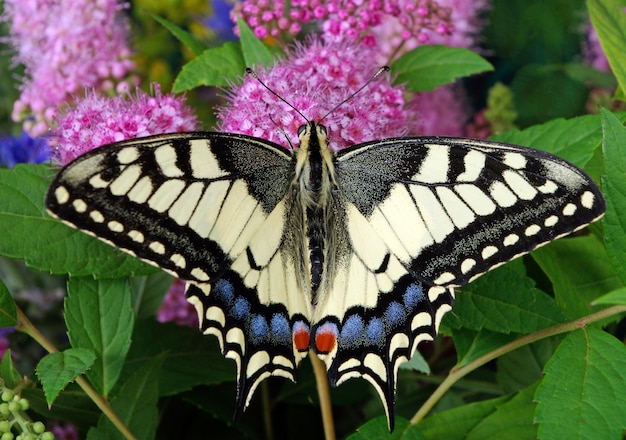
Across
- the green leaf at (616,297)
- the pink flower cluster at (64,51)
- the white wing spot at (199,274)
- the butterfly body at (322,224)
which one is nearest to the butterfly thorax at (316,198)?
the butterfly body at (322,224)

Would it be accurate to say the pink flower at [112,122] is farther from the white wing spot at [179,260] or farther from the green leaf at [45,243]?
the white wing spot at [179,260]

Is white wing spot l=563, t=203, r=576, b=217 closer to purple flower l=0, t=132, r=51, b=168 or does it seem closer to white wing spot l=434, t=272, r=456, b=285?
white wing spot l=434, t=272, r=456, b=285

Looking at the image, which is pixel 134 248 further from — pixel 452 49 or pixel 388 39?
pixel 388 39

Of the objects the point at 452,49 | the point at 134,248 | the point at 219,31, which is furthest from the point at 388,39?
the point at 134,248

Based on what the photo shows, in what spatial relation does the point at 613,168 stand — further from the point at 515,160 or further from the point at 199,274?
the point at 199,274

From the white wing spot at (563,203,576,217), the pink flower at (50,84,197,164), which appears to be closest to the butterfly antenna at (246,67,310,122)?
the pink flower at (50,84,197,164)

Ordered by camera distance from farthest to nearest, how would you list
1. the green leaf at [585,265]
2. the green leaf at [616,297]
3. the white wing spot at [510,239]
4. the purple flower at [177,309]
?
the purple flower at [177,309] < the green leaf at [585,265] < the white wing spot at [510,239] < the green leaf at [616,297]
